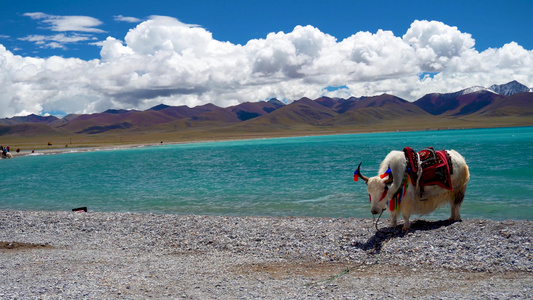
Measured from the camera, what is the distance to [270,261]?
7062 mm

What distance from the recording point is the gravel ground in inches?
215

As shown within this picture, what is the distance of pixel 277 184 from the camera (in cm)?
2075

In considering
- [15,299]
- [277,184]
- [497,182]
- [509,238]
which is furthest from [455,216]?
[277,184]

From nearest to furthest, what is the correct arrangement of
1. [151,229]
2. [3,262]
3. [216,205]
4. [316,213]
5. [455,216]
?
[3,262]
[455,216]
[151,229]
[316,213]
[216,205]

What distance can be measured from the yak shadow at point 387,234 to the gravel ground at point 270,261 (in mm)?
36

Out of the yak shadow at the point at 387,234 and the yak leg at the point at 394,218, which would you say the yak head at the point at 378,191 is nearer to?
the yak shadow at the point at 387,234

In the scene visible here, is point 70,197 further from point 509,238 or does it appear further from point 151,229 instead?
point 509,238

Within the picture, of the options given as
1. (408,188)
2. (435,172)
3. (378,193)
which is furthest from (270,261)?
(435,172)

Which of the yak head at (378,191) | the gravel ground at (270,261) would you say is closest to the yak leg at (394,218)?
the gravel ground at (270,261)

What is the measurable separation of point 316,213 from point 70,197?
1213cm

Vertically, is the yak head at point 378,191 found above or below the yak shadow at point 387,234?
above

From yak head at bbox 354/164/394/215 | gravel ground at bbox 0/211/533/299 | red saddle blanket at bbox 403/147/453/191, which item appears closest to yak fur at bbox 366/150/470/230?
yak head at bbox 354/164/394/215

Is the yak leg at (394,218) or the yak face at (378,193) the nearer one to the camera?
the yak face at (378,193)

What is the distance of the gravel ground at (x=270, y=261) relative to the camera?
5449mm
